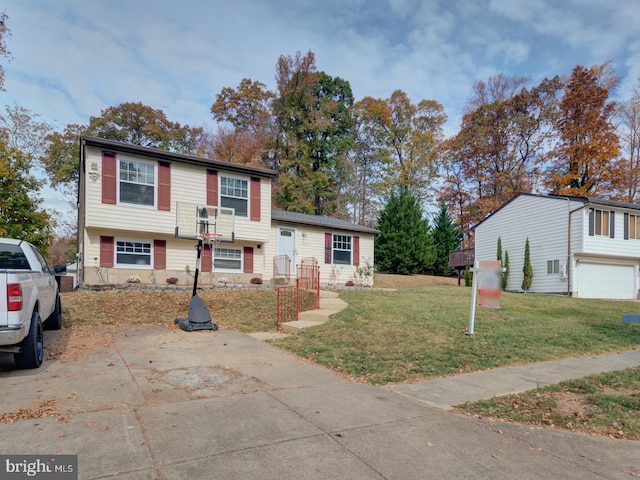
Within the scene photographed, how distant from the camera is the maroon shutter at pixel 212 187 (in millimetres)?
16344

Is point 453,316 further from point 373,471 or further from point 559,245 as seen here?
point 559,245

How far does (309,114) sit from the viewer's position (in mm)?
33344

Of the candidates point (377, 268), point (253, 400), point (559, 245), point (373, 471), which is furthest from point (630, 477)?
point (377, 268)

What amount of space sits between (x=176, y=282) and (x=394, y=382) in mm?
11947

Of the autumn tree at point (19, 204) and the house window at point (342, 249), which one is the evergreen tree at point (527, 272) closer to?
the house window at point (342, 249)

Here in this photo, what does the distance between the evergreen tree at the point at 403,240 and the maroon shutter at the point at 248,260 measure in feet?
45.4

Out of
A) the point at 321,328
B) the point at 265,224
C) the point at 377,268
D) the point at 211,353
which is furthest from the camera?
the point at 377,268

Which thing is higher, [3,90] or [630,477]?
[3,90]

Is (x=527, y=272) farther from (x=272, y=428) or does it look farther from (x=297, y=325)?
(x=272, y=428)

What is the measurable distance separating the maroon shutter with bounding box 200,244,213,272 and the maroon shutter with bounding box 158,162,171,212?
215 cm

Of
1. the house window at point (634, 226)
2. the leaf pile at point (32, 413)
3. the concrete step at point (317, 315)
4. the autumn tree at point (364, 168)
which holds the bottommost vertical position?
the concrete step at point (317, 315)

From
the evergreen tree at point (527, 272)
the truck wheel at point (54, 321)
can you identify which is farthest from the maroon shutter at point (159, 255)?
the evergreen tree at point (527, 272)

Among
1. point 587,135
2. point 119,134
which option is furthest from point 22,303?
point 587,135

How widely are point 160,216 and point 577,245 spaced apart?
19406mm
